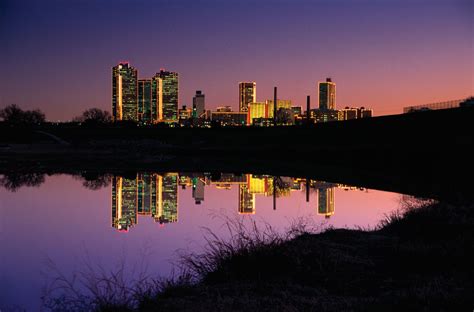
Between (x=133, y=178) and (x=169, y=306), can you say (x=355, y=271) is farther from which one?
(x=133, y=178)

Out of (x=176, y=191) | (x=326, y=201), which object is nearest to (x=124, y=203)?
(x=176, y=191)

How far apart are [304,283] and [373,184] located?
23.9m

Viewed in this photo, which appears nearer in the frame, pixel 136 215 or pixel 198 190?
pixel 136 215

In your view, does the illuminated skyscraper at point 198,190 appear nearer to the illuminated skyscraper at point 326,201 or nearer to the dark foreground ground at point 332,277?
the illuminated skyscraper at point 326,201

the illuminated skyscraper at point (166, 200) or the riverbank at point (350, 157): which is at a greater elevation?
the riverbank at point (350, 157)

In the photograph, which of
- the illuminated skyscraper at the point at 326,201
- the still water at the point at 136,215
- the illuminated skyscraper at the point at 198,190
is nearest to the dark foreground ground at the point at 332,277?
the still water at the point at 136,215

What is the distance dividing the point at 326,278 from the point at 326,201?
47.3 feet

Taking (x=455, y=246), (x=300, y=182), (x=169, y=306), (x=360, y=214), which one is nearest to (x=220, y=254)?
(x=169, y=306)

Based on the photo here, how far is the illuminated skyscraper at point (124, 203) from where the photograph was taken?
16500 mm

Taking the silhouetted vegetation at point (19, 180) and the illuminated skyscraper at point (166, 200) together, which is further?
the silhouetted vegetation at point (19, 180)

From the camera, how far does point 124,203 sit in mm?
21625

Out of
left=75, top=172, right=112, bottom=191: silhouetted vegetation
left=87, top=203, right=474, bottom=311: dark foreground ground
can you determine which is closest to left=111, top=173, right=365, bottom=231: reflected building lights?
left=75, top=172, right=112, bottom=191: silhouetted vegetation

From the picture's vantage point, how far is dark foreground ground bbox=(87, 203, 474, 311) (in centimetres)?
698

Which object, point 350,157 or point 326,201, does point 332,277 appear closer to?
point 326,201
